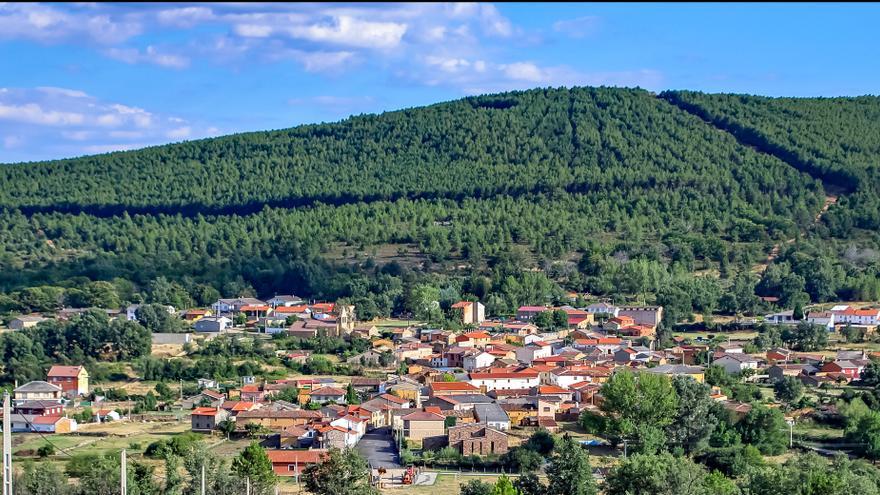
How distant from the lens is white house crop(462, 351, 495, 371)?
5212 cm

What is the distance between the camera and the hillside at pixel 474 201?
2955 inches

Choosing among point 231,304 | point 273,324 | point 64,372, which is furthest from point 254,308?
point 64,372

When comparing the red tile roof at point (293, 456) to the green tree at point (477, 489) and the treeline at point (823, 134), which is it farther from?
the treeline at point (823, 134)

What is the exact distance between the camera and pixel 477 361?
171 ft

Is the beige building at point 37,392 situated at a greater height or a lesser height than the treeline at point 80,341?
lesser

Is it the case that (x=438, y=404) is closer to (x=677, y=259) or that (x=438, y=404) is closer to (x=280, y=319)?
(x=280, y=319)

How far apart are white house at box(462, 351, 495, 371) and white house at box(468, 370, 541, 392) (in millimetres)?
3095

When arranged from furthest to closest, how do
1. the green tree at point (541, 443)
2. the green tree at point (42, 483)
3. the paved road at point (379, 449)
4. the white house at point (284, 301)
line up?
the white house at point (284, 301)
the green tree at point (541, 443)
the paved road at point (379, 449)
the green tree at point (42, 483)

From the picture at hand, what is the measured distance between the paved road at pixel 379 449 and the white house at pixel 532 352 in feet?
41.1

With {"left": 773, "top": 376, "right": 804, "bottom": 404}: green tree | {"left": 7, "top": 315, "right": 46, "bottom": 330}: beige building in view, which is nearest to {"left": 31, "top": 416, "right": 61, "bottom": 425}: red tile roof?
{"left": 7, "top": 315, "right": 46, "bottom": 330}: beige building

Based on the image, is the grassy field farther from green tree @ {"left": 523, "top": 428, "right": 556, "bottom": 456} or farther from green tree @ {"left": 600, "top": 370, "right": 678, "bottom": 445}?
green tree @ {"left": 600, "top": 370, "right": 678, "bottom": 445}

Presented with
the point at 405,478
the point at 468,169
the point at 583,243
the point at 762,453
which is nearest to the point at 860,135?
the point at 468,169

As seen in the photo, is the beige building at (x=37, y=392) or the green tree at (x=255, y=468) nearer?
the green tree at (x=255, y=468)

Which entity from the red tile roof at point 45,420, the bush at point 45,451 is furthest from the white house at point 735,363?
the bush at point 45,451
